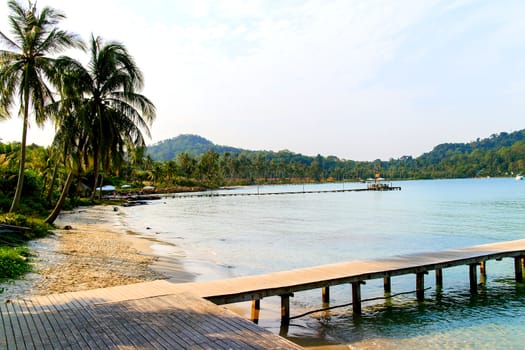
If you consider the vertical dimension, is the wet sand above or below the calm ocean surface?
above

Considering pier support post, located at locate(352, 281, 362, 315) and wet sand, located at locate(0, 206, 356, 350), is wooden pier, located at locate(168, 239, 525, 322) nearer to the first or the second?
pier support post, located at locate(352, 281, 362, 315)

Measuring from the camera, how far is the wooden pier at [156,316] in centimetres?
588

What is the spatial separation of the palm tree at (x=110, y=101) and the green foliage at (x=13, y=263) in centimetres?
746

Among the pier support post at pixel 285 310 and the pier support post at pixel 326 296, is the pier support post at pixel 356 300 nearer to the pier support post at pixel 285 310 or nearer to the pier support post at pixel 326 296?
the pier support post at pixel 326 296

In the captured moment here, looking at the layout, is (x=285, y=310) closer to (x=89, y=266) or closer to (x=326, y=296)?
(x=326, y=296)

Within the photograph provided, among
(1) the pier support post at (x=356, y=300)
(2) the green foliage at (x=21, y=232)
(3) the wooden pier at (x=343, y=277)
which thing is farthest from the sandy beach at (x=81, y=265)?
(1) the pier support post at (x=356, y=300)

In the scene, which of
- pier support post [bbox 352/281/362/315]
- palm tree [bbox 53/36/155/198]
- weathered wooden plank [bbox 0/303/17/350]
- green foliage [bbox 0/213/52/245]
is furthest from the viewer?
palm tree [bbox 53/36/155/198]

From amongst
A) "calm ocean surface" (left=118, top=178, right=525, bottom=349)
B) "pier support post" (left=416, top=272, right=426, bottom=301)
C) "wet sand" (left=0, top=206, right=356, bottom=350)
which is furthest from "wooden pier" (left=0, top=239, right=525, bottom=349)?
"pier support post" (left=416, top=272, right=426, bottom=301)

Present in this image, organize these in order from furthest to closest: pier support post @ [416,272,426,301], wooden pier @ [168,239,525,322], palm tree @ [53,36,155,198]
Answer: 1. palm tree @ [53,36,155,198]
2. pier support post @ [416,272,426,301]
3. wooden pier @ [168,239,525,322]

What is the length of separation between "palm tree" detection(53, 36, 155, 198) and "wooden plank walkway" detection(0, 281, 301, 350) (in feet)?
42.0

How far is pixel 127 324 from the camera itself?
662 cm

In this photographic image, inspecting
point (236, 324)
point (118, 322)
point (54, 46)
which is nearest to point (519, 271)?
point (236, 324)

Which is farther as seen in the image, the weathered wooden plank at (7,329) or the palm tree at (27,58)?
the palm tree at (27,58)

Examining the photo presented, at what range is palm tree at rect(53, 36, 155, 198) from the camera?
777 inches
